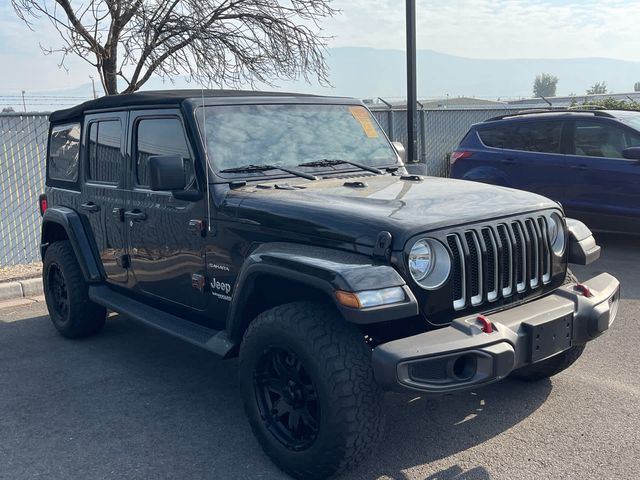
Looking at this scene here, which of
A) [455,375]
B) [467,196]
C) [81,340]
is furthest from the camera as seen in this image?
[81,340]

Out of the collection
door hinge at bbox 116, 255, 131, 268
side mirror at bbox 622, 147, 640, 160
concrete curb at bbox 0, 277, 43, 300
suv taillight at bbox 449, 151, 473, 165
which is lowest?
concrete curb at bbox 0, 277, 43, 300

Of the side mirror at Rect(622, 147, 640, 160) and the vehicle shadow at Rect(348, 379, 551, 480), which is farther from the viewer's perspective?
the side mirror at Rect(622, 147, 640, 160)

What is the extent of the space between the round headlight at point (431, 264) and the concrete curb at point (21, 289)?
5566 mm

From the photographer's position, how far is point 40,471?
354cm

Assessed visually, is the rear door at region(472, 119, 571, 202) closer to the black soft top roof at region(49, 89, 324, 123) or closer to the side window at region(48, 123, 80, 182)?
the black soft top roof at region(49, 89, 324, 123)

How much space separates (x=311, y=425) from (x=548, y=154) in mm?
6467

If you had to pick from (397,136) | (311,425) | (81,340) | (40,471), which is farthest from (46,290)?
(397,136)

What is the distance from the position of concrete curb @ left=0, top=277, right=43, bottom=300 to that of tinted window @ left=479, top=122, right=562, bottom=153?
5.93 meters

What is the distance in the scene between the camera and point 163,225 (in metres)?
4.39

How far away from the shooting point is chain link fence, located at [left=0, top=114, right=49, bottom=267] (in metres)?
8.09

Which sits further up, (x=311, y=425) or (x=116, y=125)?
(x=116, y=125)

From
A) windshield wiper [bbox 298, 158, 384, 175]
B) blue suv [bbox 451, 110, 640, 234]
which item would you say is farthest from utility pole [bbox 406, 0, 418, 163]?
windshield wiper [bbox 298, 158, 384, 175]

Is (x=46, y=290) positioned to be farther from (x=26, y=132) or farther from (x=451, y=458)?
(x=451, y=458)

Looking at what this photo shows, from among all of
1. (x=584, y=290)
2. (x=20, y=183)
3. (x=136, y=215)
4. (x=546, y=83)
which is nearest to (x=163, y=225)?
(x=136, y=215)
